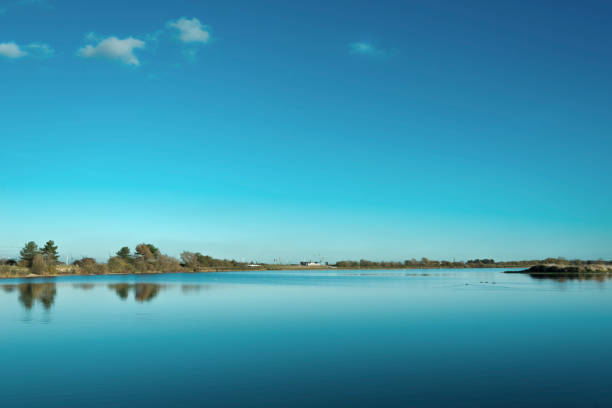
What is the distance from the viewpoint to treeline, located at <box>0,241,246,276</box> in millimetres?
103250

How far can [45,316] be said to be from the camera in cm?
2892

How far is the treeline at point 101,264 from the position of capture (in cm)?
10325

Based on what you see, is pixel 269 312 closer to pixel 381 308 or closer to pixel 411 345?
pixel 381 308

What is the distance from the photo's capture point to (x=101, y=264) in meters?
130

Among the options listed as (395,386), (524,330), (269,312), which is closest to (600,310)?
(524,330)

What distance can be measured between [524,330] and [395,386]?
42.9 ft

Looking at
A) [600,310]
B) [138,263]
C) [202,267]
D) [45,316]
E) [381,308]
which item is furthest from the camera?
[202,267]

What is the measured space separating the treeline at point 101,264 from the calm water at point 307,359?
276 ft

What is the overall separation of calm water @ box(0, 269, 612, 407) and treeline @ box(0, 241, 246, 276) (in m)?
84.3

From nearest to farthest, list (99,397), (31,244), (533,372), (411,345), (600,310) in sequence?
1. (99,397)
2. (533,372)
3. (411,345)
4. (600,310)
5. (31,244)

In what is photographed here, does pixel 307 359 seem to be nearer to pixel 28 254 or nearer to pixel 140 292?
pixel 140 292

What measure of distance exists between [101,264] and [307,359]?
128127mm

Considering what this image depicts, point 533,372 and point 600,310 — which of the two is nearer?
point 533,372

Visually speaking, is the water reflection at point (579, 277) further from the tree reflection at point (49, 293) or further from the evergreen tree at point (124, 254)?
the evergreen tree at point (124, 254)
